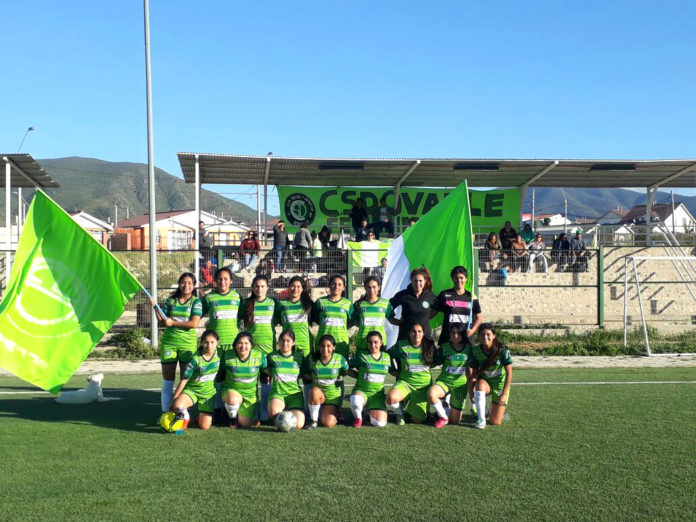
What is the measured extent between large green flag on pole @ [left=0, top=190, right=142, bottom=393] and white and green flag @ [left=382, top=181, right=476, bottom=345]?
346 centimetres

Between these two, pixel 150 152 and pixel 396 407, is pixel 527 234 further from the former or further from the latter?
pixel 396 407

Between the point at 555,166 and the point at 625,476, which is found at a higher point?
the point at 555,166

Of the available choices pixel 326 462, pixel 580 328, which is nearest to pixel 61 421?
pixel 326 462

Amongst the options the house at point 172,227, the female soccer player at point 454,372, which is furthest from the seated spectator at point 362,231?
the house at point 172,227

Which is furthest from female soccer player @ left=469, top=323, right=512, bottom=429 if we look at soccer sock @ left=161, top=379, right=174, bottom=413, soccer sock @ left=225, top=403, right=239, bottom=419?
soccer sock @ left=161, top=379, right=174, bottom=413

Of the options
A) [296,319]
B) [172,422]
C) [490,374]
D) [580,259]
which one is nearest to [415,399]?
[490,374]

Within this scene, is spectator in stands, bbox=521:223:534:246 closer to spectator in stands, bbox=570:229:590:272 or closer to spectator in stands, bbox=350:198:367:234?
spectator in stands, bbox=570:229:590:272

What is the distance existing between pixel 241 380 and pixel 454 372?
234 centimetres

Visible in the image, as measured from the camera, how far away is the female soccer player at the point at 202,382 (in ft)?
24.7

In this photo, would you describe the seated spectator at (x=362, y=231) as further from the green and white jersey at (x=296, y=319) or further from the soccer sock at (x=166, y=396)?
the soccer sock at (x=166, y=396)

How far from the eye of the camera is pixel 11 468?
589 centimetres

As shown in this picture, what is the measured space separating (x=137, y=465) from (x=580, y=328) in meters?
12.6

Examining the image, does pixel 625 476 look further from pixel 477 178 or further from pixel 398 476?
pixel 477 178

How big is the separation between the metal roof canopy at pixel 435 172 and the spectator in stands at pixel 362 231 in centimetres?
139
